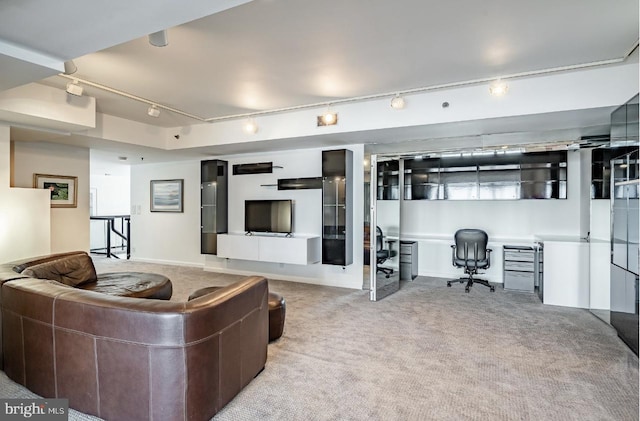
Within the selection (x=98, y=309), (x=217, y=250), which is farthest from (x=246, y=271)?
(x=98, y=309)

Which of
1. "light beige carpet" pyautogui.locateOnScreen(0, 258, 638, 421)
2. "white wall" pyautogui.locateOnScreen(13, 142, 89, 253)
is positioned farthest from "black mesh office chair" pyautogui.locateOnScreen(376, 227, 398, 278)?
"white wall" pyautogui.locateOnScreen(13, 142, 89, 253)

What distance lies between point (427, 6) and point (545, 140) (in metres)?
3.08

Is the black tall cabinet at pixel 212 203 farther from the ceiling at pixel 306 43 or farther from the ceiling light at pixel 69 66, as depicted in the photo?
the ceiling light at pixel 69 66

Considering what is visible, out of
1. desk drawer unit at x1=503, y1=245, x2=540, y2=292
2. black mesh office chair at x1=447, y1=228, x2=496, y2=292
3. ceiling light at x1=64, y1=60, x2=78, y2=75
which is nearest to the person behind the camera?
ceiling light at x1=64, y1=60, x2=78, y2=75

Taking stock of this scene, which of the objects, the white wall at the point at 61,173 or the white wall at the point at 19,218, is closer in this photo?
the white wall at the point at 19,218

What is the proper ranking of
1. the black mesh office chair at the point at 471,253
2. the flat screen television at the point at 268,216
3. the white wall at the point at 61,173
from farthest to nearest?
1. the flat screen television at the point at 268,216
2. the black mesh office chair at the point at 471,253
3. the white wall at the point at 61,173

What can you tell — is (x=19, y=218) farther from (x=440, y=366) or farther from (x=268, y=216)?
(x=440, y=366)

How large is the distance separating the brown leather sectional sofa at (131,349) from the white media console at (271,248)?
3.11 m

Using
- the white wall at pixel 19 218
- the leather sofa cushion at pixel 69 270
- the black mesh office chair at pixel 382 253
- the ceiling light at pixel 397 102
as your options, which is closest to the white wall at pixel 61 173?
the white wall at pixel 19 218

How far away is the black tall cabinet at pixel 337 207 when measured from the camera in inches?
211

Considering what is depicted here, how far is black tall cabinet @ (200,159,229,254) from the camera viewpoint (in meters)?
6.46

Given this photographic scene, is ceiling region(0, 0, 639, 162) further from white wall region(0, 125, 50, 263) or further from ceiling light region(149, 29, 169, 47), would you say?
white wall region(0, 125, 50, 263)

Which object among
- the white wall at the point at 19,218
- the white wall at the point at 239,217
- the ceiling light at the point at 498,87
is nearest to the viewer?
the ceiling light at the point at 498,87

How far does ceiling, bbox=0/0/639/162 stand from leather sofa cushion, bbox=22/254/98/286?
5.75 ft
